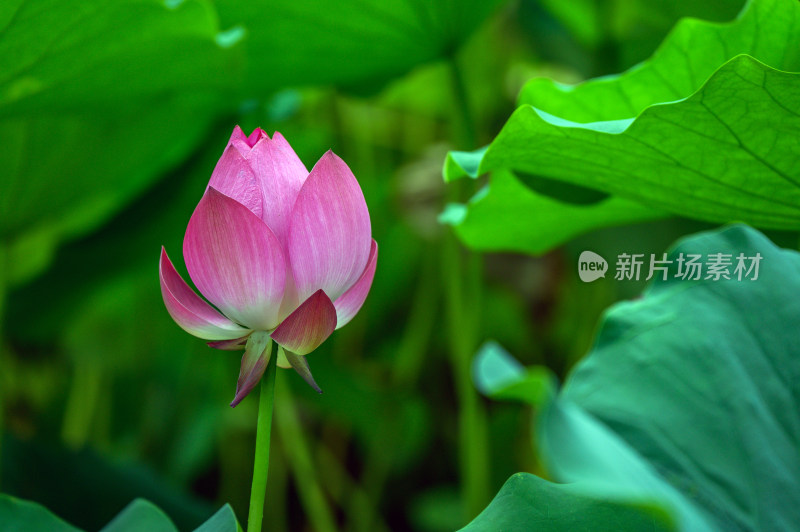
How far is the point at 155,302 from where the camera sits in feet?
3.77

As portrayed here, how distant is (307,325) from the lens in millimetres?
332

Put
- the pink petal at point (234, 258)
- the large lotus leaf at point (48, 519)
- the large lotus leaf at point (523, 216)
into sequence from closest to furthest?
the pink petal at point (234, 258) → the large lotus leaf at point (48, 519) → the large lotus leaf at point (523, 216)

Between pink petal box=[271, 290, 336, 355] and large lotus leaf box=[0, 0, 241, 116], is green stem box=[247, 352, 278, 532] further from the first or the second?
large lotus leaf box=[0, 0, 241, 116]

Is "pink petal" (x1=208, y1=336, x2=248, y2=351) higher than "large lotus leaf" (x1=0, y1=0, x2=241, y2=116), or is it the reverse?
"large lotus leaf" (x1=0, y1=0, x2=241, y2=116)

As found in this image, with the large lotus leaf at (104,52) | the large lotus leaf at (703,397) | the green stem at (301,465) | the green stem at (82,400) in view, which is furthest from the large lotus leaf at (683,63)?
the green stem at (82,400)

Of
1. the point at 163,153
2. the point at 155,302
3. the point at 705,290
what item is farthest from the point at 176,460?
the point at 705,290

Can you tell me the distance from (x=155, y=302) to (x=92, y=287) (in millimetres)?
183

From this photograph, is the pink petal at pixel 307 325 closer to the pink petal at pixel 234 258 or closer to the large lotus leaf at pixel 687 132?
the pink petal at pixel 234 258

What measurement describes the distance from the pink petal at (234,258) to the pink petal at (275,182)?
0.08 ft

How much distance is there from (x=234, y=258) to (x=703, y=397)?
26cm

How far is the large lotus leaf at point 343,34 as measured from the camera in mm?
664

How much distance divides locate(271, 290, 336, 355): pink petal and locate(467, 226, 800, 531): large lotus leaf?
127mm

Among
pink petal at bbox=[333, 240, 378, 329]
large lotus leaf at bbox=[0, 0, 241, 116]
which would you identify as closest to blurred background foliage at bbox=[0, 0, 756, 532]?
large lotus leaf at bbox=[0, 0, 241, 116]

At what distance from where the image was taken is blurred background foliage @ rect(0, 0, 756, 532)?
63 cm
